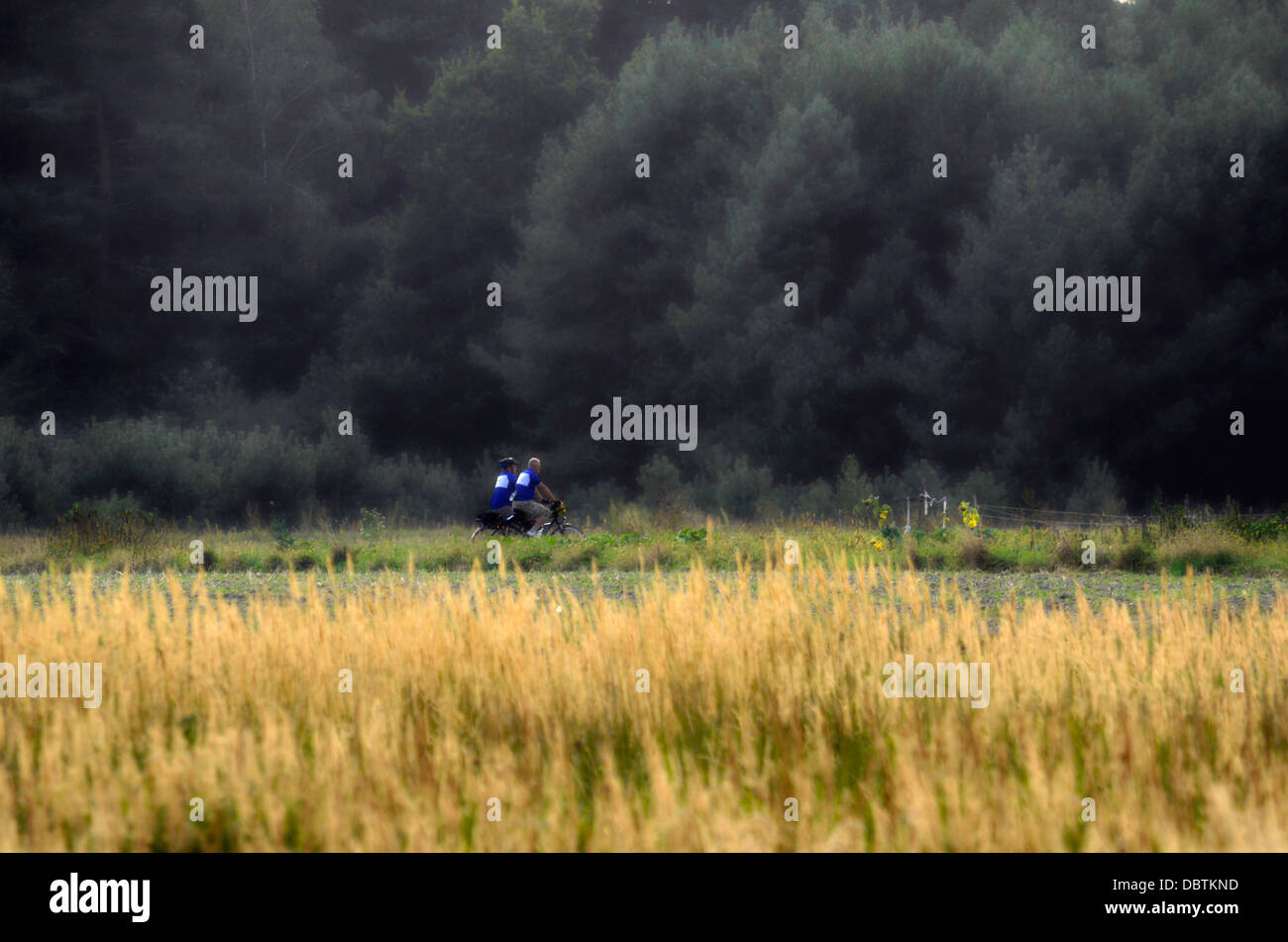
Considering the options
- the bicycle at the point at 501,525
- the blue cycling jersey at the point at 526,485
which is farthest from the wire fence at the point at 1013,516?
the bicycle at the point at 501,525

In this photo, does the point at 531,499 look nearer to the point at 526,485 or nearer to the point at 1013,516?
the point at 526,485

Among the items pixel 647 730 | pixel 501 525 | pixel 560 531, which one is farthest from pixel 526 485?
pixel 647 730

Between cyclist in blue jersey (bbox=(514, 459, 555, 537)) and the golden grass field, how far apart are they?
9.87 metres

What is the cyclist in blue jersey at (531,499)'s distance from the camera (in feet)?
53.6

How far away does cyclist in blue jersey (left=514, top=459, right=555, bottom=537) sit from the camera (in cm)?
1634

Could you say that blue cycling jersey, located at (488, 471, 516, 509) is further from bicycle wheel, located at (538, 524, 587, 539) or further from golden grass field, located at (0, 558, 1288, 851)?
golden grass field, located at (0, 558, 1288, 851)

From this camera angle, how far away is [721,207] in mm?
29359

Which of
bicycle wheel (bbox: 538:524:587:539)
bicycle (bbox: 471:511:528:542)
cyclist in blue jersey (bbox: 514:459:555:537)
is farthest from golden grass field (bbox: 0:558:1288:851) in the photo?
cyclist in blue jersey (bbox: 514:459:555:537)

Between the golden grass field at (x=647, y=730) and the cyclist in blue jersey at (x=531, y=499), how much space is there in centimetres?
987

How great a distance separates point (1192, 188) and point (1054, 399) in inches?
188

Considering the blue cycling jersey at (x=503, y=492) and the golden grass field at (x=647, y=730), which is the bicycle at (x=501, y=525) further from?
the golden grass field at (x=647, y=730)

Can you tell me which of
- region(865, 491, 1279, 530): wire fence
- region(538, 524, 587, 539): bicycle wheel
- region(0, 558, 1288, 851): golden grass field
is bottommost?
region(0, 558, 1288, 851): golden grass field

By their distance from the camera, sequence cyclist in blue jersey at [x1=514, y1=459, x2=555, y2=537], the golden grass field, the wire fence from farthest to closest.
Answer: the wire fence
cyclist in blue jersey at [x1=514, y1=459, x2=555, y2=537]
the golden grass field
